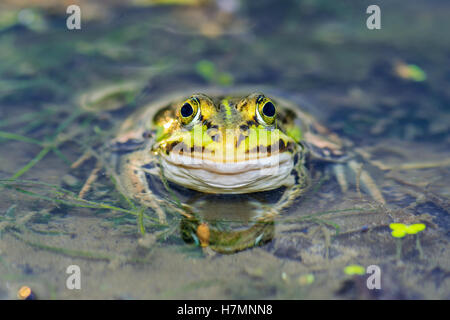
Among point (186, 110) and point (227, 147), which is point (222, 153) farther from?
point (186, 110)

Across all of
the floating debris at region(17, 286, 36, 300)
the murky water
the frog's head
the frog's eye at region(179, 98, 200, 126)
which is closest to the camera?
the floating debris at region(17, 286, 36, 300)

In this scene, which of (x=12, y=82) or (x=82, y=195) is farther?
(x=12, y=82)

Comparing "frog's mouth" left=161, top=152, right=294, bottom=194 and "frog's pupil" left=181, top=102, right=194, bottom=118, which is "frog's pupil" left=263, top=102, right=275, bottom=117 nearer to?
"frog's mouth" left=161, top=152, right=294, bottom=194

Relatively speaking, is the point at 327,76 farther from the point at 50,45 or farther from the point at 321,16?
the point at 50,45

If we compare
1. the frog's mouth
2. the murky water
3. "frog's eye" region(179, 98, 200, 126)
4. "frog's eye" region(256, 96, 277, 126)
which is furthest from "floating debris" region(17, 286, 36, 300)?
"frog's eye" region(256, 96, 277, 126)

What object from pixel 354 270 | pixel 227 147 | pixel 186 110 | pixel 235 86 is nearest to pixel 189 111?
pixel 186 110

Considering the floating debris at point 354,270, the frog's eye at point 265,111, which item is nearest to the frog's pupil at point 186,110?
the frog's eye at point 265,111

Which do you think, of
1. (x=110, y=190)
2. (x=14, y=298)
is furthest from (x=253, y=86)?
(x=14, y=298)
